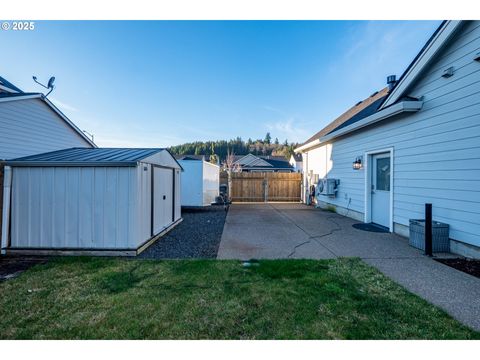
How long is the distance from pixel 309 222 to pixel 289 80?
769cm

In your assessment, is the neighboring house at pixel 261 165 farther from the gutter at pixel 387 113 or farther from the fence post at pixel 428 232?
the fence post at pixel 428 232

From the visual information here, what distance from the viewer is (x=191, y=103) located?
1333cm

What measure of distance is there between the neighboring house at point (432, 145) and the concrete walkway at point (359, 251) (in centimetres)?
93

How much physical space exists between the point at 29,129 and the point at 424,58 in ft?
36.6

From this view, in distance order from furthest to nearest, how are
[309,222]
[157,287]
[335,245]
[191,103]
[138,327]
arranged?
[191,103] < [309,222] < [335,245] < [157,287] < [138,327]

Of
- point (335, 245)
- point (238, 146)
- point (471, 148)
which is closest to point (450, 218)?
point (471, 148)

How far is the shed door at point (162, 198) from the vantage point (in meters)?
5.52

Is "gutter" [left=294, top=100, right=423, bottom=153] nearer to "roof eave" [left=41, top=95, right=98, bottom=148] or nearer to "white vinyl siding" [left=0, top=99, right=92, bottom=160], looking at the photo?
"white vinyl siding" [left=0, top=99, right=92, bottom=160]

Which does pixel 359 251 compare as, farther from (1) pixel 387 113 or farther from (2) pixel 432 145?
(1) pixel 387 113

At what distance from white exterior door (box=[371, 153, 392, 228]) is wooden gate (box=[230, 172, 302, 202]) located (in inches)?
262

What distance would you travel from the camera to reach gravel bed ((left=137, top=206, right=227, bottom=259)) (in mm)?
4469

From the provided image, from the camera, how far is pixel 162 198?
6.04 m

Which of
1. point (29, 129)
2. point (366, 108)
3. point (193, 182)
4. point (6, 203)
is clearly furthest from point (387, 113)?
point (29, 129)
